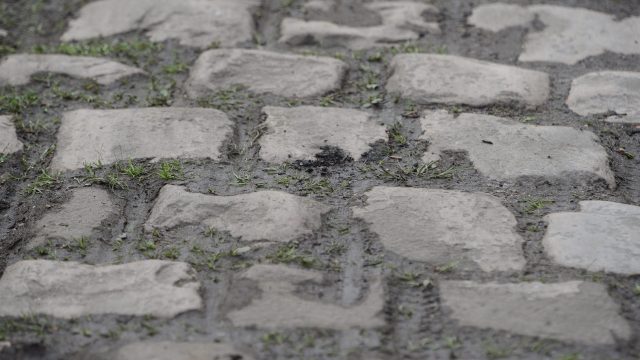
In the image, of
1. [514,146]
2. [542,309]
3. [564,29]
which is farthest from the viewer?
[564,29]

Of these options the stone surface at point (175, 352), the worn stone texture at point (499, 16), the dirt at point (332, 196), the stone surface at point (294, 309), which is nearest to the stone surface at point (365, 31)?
the dirt at point (332, 196)

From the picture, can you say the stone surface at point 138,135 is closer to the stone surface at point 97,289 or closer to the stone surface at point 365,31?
the stone surface at point 97,289

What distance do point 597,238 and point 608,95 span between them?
77 centimetres

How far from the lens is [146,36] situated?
2975 millimetres

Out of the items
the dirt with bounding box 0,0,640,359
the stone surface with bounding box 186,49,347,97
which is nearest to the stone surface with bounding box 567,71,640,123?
the dirt with bounding box 0,0,640,359

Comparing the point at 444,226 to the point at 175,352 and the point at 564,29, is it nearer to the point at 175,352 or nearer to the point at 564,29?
the point at 175,352

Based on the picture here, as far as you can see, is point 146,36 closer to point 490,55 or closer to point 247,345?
point 490,55

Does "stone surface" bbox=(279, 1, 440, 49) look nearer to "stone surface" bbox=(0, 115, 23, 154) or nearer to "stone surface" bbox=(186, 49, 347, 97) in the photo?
"stone surface" bbox=(186, 49, 347, 97)

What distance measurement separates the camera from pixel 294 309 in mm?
1729

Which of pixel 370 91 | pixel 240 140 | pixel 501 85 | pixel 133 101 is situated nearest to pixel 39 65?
pixel 133 101

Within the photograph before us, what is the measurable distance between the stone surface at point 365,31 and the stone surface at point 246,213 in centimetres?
97

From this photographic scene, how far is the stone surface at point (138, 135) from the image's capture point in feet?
7.49

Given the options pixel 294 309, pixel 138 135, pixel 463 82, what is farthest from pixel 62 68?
pixel 294 309

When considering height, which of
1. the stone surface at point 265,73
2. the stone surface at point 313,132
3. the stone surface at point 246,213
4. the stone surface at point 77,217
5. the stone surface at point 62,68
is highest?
the stone surface at point 265,73
